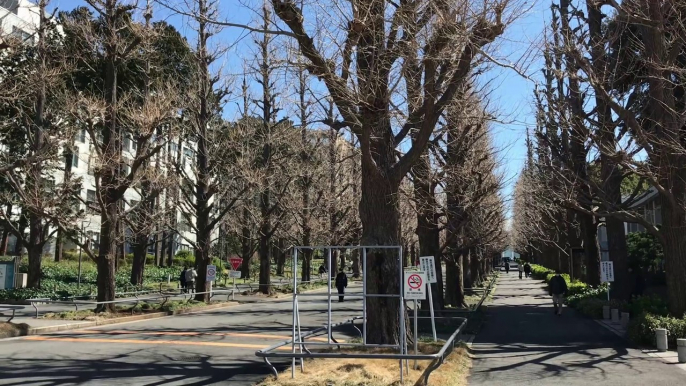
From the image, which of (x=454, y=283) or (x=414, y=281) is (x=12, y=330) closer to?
(x=414, y=281)

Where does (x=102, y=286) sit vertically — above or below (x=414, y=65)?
below

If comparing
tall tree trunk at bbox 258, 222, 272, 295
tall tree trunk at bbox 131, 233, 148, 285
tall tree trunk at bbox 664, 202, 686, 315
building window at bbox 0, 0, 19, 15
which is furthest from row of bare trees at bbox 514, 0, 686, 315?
tall tree trunk at bbox 131, 233, 148, 285

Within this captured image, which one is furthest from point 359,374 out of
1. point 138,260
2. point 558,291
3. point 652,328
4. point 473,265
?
point 473,265

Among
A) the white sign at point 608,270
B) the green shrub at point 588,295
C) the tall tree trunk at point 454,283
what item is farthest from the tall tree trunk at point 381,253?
the green shrub at point 588,295

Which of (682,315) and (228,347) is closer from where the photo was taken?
(228,347)

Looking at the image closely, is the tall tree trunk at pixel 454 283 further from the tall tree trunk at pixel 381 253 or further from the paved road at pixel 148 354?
the tall tree trunk at pixel 381 253

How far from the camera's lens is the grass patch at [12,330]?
15039mm

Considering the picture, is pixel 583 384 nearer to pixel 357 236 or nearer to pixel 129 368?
pixel 129 368

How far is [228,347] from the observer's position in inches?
523

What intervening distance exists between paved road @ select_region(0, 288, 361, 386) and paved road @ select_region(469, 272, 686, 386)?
4.71 meters

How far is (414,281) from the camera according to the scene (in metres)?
8.59

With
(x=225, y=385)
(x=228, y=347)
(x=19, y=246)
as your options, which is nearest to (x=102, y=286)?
(x=228, y=347)

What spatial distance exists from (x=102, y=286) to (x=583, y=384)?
16.2 m

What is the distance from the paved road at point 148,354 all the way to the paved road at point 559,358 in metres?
4.71
